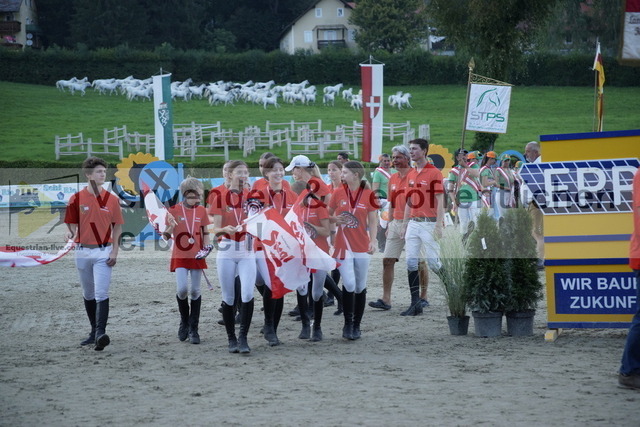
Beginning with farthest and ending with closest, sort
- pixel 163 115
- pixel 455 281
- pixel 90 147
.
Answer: pixel 90 147
pixel 163 115
pixel 455 281

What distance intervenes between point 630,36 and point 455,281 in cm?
302

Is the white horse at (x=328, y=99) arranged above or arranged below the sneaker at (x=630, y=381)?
above

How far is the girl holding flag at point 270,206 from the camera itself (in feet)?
28.0

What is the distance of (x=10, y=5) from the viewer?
7456cm

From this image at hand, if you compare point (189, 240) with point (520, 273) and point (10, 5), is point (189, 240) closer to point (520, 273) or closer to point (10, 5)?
point (520, 273)

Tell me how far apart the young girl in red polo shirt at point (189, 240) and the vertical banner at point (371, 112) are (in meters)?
11.6

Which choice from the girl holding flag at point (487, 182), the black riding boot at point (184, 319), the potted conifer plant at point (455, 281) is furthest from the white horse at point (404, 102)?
the black riding boot at point (184, 319)

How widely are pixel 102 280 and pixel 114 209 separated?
0.72 meters

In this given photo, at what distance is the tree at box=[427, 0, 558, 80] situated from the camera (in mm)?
35531

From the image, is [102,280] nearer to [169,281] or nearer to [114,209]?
[114,209]

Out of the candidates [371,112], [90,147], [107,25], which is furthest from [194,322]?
[107,25]

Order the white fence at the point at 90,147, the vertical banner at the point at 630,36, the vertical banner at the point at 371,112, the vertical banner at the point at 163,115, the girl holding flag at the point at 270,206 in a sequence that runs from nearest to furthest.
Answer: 1. the vertical banner at the point at 630,36
2. the girl holding flag at the point at 270,206
3. the vertical banner at the point at 371,112
4. the vertical banner at the point at 163,115
5. the white fence at the point at 90,147

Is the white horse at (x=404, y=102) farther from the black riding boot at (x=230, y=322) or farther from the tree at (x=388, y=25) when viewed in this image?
the black riding boot at (x=230, y=322)

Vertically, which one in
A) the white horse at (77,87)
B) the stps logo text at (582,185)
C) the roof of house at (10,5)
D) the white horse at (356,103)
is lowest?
the stps logo text at (582,185)
